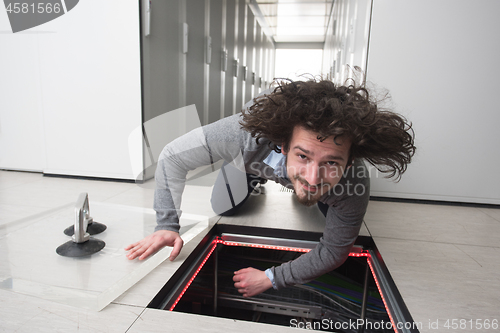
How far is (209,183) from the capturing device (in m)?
2.47

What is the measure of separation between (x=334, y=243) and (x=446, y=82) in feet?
4.75

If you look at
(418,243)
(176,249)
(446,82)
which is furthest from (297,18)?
(176,249)

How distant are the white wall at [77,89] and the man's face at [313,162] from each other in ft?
5.44

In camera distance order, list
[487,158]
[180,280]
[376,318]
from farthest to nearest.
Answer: [487,158]
[376,318]
[180,280]

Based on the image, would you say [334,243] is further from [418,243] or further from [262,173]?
[418,243]

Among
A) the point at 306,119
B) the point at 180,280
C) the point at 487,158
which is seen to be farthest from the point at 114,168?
the point at 487,158

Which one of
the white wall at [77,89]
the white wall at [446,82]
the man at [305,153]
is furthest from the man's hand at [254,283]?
the white wall at [77,89]

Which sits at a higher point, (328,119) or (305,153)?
(328,119)

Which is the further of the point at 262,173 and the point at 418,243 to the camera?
the point at 418,243

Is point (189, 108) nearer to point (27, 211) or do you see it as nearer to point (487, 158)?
point (27, 211)

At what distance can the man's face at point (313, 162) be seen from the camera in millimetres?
899

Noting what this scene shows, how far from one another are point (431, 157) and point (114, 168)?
2211 millimetres

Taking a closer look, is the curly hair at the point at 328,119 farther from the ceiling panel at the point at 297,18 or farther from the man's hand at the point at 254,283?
the ceiling panel at the point at 297,18

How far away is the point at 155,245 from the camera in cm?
114
